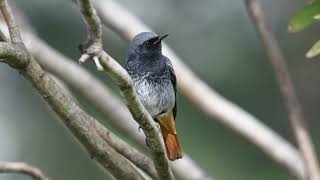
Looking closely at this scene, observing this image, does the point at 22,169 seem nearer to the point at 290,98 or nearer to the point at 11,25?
the point at 11,25

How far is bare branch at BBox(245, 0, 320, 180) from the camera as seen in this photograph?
4652 millimetres

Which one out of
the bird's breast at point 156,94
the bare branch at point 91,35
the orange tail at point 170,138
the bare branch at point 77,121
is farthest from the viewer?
the bird's breast at point 156,94

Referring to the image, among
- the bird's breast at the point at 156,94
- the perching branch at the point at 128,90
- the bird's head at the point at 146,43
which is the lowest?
the perching branch at the point at 128,90

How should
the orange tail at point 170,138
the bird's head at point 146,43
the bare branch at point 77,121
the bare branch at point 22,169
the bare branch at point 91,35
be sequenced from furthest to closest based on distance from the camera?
the bird's head at point 146,43, the orange tail at point 170,138, the bare branch at point 22,169, the bare branch at point 77,121, the bare branch at point 91,35

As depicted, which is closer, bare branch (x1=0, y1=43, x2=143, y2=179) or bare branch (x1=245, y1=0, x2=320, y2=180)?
bare branch (x1=0, y1=43, x2=143, y2=179)

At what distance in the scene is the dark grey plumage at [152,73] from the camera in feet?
16.3

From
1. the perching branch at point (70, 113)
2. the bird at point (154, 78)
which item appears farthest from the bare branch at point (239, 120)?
the perching branch at point (70, 113)

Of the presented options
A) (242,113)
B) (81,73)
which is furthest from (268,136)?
(81,73)

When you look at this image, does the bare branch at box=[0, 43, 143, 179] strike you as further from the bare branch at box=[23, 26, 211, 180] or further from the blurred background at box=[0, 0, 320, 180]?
the blurred background at box=[0, 0, 320, 180]

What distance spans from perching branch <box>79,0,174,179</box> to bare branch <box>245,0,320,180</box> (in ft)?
3.58

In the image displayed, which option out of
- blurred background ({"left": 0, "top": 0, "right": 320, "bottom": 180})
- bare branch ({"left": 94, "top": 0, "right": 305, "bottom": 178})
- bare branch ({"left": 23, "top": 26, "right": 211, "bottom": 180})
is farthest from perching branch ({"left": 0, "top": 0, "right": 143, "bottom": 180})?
blurred background ({"left": 0, "top": 0, "right": 320, "bottom": 180})

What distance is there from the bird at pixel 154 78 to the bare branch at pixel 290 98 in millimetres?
578

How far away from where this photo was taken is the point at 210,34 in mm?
12312

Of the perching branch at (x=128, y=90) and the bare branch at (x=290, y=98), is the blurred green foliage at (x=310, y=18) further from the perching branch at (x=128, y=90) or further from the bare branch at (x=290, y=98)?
the bare branch at (x=290, y=98)
